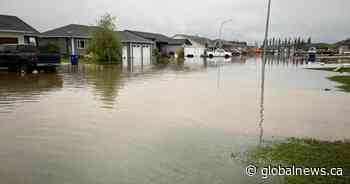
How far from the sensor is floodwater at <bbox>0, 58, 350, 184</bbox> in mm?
4465

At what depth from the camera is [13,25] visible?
30156mm

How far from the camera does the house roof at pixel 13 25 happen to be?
29.0m

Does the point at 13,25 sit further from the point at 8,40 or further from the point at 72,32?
the point at 72,32

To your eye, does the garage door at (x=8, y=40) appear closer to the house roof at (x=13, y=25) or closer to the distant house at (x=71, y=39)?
the house roof at (x=13, y=25)

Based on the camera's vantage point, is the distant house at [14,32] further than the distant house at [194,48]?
No

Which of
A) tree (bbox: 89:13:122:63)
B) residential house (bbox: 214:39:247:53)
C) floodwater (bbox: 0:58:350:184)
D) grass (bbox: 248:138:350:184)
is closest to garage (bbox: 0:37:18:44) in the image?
tree (bbox: 89:13:122:63)

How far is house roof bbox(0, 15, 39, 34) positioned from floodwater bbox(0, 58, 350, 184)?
20.7 metres

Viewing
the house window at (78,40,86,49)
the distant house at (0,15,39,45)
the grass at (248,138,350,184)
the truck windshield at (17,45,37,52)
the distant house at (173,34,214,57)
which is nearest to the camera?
the grass at (248,138,350,184)

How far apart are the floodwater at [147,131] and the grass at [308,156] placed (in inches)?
16.7

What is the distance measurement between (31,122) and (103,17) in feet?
96.6

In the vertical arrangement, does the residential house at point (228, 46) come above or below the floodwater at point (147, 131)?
above

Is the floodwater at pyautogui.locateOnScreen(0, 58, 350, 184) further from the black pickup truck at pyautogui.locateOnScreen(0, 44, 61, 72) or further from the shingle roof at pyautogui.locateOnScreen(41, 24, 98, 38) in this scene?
the shingle roof at pyautogui.locateOnScreen(41, 24, 98, 38)

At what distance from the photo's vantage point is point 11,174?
4.34 metres

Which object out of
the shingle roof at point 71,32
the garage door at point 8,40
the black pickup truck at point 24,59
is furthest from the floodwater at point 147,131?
the shingle roof at point 71,32
